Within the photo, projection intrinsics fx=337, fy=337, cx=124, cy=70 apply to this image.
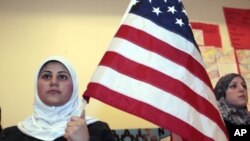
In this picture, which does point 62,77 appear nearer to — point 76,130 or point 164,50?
point 76,130

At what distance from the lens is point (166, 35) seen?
128 cm

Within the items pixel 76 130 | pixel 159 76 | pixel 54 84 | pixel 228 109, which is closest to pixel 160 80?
pixel 159 76

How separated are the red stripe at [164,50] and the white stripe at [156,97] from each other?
138 millimetres

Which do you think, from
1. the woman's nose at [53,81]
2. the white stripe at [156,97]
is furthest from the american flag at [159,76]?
the woman's nose at [53,81]

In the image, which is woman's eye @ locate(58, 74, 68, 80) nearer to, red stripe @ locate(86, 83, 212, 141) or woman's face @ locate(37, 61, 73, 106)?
woman's face @ locate(37, 61, 73, 106)

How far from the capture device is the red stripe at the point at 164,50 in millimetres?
1247

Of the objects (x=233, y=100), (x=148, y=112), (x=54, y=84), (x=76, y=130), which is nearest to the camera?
(x=148, y=112)

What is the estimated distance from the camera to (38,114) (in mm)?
1584

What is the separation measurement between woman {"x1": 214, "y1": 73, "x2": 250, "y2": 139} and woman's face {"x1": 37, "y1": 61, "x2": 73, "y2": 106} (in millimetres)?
1170

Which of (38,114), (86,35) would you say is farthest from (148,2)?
(86,35)

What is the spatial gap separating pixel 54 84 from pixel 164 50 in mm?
539

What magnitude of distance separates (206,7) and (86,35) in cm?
101

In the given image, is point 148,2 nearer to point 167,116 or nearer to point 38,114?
point 167,116

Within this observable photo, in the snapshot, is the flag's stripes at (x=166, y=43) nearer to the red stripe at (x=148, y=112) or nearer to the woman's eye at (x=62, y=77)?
the red stripe at (x=148, y=112)
